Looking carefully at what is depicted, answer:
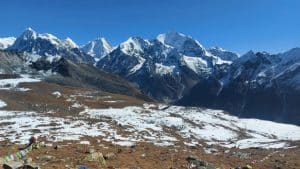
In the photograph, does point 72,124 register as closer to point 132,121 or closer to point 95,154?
point 132,121

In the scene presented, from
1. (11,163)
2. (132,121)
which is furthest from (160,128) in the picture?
(11,163)

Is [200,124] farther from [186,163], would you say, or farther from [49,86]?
[49,86]

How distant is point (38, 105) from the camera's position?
427ft

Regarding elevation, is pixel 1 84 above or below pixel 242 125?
above

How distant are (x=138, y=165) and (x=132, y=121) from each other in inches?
2729

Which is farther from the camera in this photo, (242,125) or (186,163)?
(242,125)

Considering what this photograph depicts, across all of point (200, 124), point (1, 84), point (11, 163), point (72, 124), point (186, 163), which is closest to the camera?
point (11, 163)

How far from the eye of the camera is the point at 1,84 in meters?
188

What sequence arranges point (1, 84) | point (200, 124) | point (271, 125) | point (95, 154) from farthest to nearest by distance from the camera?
1. point (1, 84)
2. point (271, 125)
3. point (200, 124)
4. point (95, 154)

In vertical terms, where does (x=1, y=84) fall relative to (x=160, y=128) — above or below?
above

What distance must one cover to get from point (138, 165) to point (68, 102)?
118795 mm

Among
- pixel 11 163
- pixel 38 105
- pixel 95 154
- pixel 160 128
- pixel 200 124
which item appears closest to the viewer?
pixel 11 163

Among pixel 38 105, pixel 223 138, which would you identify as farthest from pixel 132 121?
pixel 38 105

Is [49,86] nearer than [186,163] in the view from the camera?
No
